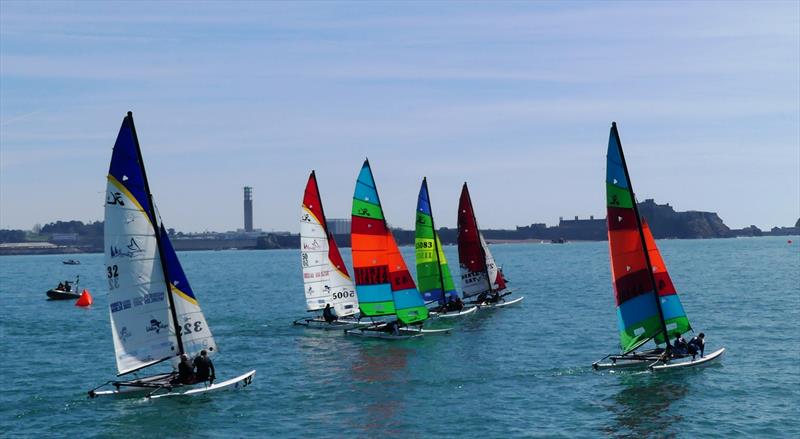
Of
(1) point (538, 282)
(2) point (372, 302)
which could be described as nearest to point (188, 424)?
(2) point (372, 302)

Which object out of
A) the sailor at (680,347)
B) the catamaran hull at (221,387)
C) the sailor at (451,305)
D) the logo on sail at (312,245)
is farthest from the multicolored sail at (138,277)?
the sailor at (451,305)

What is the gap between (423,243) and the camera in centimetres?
6488

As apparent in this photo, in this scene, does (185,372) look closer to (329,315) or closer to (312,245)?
(329,315)

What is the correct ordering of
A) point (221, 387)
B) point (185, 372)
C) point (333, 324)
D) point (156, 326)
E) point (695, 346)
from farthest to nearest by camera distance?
1. point (333, 324)
2. point (695, 346)
3. point (221, 387)
4. point (185, 372)
5. point (156, 326)

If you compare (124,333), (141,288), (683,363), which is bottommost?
(683,363)

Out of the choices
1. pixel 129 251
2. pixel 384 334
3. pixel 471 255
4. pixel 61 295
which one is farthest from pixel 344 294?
pixel 61 295

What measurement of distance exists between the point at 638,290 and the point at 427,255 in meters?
25.0

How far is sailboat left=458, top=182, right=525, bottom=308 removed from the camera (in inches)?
2876

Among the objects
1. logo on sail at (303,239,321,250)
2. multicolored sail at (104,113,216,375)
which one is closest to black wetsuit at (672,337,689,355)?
multicolored sail at (104,113,216,375)

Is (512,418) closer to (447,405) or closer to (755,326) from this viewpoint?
(447,405)

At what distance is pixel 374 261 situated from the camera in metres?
54.6

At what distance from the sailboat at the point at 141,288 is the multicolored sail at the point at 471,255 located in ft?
126

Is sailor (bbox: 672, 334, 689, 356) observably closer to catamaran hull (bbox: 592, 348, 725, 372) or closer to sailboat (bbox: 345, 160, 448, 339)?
catamaran hull (bbox: 592, 348, 725, 372)

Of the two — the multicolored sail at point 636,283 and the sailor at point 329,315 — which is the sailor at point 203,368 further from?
the sailor at point 329,315
